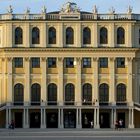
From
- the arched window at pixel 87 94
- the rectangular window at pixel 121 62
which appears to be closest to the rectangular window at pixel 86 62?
the arched window at pixel 87 94

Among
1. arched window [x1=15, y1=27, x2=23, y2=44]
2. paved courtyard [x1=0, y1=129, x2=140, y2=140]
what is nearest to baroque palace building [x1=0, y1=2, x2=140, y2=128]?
arched window [x1=15, y1=27, x2=23, y2=44]

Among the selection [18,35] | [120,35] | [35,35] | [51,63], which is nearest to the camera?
[51,63]

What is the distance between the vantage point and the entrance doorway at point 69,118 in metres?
104

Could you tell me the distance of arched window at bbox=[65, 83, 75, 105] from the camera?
10400 cm

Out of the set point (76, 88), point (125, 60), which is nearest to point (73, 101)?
point (76, 88)

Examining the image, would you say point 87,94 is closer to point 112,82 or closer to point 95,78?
point 95,78

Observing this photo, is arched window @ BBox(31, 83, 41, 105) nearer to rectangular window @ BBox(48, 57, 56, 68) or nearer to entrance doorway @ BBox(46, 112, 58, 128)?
entrance doorway @ BBox(46, 112, 58, 128)

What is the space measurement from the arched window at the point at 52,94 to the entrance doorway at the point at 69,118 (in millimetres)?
2086

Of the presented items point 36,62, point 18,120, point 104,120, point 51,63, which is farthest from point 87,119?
point 36,62

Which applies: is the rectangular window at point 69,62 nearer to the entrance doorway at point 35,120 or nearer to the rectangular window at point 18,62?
the rectangular window at point 18,62

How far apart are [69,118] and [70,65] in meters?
6.93

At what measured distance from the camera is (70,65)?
105000 millimetres

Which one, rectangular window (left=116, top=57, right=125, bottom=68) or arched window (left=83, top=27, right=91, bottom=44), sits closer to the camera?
rectangular window (left=116, top=57, right=125, bottom=68)

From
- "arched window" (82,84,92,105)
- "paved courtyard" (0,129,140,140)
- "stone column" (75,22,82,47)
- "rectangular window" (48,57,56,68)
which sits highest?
"stone column" (75,22,82,47)
